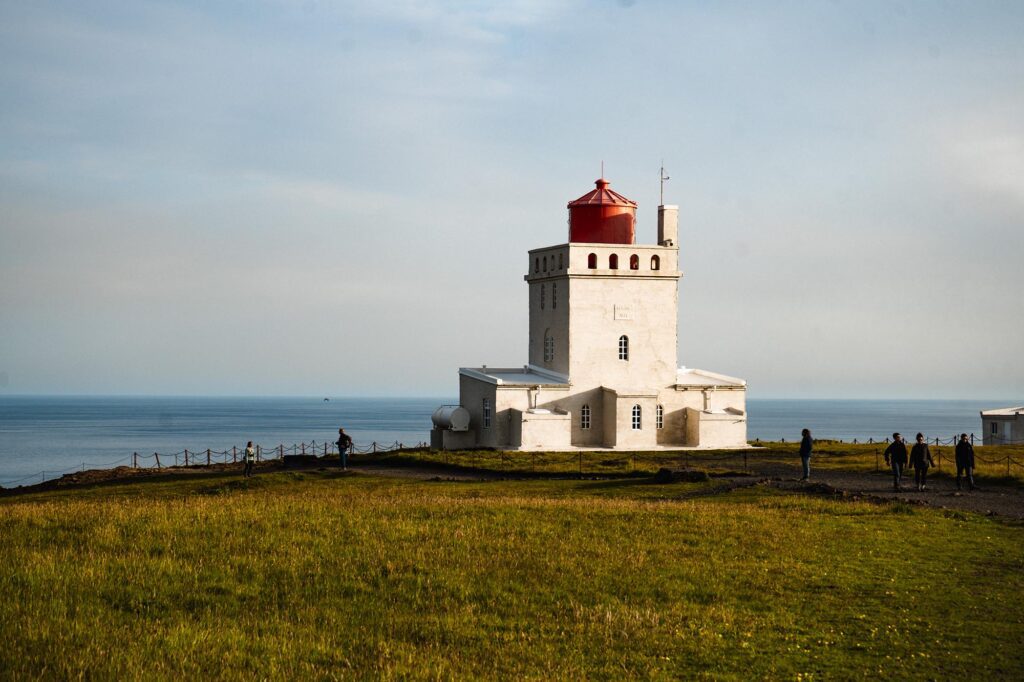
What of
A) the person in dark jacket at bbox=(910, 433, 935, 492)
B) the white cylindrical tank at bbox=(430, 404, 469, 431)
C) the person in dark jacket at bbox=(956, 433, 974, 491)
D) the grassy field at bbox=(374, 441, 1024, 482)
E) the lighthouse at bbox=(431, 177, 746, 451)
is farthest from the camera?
the white cylindrical tank at bbox=(430, 404, 469, 431)

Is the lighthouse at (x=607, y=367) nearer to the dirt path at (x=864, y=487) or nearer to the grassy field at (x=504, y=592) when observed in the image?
the dirt path at (x=864, y=487)

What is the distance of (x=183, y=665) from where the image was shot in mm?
12406

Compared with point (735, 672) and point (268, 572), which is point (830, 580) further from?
point (268, 572)

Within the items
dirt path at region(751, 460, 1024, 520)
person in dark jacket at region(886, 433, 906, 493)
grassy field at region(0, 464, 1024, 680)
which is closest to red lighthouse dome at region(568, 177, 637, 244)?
dirt path at region(751, 460, 1024, 520)

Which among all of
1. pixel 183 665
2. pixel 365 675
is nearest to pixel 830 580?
pixel 365 675

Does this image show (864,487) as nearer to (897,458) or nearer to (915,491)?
(897,458)

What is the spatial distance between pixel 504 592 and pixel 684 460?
3001cm

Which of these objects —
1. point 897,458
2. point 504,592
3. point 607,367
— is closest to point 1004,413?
point 607,367

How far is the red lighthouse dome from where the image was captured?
174 feet

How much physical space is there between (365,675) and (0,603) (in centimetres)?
552

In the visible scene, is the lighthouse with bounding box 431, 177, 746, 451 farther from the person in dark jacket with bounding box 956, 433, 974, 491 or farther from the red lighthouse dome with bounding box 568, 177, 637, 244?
the person in dark jacket with bounding box 956, 433, 974, 491

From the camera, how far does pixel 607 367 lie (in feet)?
171

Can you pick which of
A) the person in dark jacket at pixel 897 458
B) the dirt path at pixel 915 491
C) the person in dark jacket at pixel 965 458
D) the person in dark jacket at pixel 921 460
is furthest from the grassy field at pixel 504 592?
the person in dark jacket at pixel 965 458

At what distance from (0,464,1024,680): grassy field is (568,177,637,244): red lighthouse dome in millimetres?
28834
